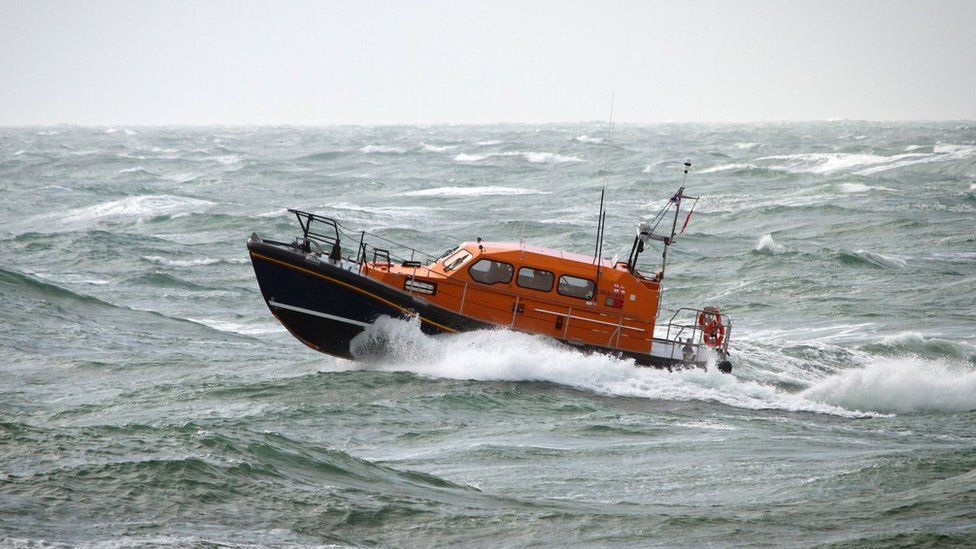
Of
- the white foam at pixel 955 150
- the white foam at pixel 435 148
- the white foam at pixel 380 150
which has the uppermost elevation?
the white foam at pixel 955 150

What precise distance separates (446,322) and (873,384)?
23.7ft

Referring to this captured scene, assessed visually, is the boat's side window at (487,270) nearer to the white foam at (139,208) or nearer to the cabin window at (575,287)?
the cabin window at (575,287)

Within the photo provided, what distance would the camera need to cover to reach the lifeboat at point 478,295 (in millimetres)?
16469

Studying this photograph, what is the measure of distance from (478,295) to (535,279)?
98 cm

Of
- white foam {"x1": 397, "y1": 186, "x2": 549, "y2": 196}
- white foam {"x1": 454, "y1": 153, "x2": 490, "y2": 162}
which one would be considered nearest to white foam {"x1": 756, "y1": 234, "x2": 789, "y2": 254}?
white foam {"x1": 397, "y1": 186, "x2": 549, "y2": 196}

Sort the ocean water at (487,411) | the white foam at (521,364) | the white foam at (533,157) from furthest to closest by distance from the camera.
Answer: the white foam at (533,157) < the white foam at (521,364) < the ocean water at (487,411)

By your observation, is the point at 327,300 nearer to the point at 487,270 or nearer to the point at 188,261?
the point at 487,270

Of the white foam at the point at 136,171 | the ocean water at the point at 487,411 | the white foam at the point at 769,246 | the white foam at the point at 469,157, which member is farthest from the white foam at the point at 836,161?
the white foam at the point at 136,171

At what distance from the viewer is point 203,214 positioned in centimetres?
3978

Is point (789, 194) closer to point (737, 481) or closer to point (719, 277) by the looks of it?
point (719, 277)

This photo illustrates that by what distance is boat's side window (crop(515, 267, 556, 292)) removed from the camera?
672 inches

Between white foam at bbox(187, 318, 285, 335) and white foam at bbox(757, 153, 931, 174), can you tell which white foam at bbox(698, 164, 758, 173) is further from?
white foam at bbox(187, 318, 285, 335)

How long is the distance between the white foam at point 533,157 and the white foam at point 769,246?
37.5 meters

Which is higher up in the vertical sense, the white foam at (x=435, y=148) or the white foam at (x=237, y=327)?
the white foam at (x=435, y=148)
